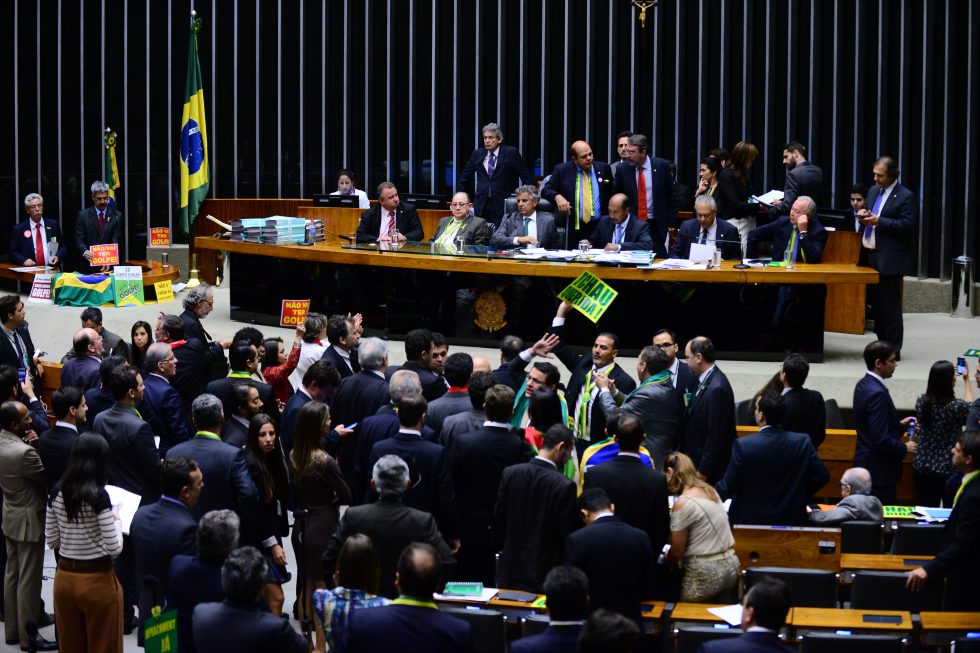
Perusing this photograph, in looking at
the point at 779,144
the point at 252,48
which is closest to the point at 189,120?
the point at 252,48

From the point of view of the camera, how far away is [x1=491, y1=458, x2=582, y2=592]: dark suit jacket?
19.4 ft

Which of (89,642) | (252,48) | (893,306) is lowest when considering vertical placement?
(89,642)

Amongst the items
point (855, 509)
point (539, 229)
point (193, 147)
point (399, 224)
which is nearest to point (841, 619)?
point (855, 509)

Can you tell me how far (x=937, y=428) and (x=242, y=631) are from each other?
450 cm

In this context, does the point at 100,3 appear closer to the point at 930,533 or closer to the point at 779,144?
the point at 779,144

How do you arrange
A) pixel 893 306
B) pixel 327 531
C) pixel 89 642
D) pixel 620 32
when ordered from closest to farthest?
1. pixel 89 642
2. pixel 327 531
3. pixel 893 306
4. pixel 620 32

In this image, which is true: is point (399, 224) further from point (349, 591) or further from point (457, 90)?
point (349, 591)

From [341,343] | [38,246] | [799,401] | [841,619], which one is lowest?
[841,619]

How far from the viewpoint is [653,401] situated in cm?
728

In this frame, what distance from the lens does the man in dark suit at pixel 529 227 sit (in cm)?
1130

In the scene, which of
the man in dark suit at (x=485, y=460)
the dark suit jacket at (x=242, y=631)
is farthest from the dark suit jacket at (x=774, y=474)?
the dark suit jacket at (x=242, y=631)

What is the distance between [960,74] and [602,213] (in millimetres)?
4678

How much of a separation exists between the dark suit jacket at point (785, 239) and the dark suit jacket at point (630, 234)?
34.8 inches

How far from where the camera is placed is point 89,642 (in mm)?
6027
